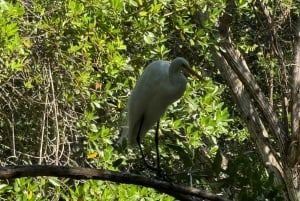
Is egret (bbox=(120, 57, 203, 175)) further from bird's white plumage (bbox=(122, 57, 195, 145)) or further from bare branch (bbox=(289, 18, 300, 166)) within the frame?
bare branch (bbox=(289, 18, 300, 166))

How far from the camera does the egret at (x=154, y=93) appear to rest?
289cm

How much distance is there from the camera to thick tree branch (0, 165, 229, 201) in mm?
1549

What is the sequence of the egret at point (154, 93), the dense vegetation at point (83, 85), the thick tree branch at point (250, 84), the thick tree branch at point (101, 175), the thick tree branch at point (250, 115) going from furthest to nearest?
1. the thick tree branch at point (250, 115)
2. the thick tree branch at point (250, 84)
3. the dense vegetation at point (83, 85)
4. the egret at point (154, 93)
5. the thick tree branch at point (101, 175)

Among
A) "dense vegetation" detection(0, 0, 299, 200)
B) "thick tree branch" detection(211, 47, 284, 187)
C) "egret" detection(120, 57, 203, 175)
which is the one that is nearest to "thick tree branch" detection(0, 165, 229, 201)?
"egret" detection(120, 57, 203, 175)

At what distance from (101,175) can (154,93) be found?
136 cm

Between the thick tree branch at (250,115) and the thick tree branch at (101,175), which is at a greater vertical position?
the thick tree branch at (250,115)

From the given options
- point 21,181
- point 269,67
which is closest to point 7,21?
point 21,181

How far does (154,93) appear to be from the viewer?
3.02m

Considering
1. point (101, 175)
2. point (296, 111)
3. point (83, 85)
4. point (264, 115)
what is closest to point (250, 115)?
point (264, 115)

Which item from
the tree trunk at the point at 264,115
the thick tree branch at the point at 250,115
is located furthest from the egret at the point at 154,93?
the thick tree branch at the point at 250,115

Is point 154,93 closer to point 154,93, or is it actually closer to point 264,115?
point 154,93

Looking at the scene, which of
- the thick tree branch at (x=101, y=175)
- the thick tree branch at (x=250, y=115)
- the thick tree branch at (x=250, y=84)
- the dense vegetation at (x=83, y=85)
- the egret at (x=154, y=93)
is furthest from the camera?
the thick tree branch at (x=250, y=115)

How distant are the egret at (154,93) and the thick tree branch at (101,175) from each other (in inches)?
Answer: 42.7

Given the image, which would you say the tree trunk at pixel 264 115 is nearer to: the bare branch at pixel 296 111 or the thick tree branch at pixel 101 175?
the bare branch at pixel 296 111
